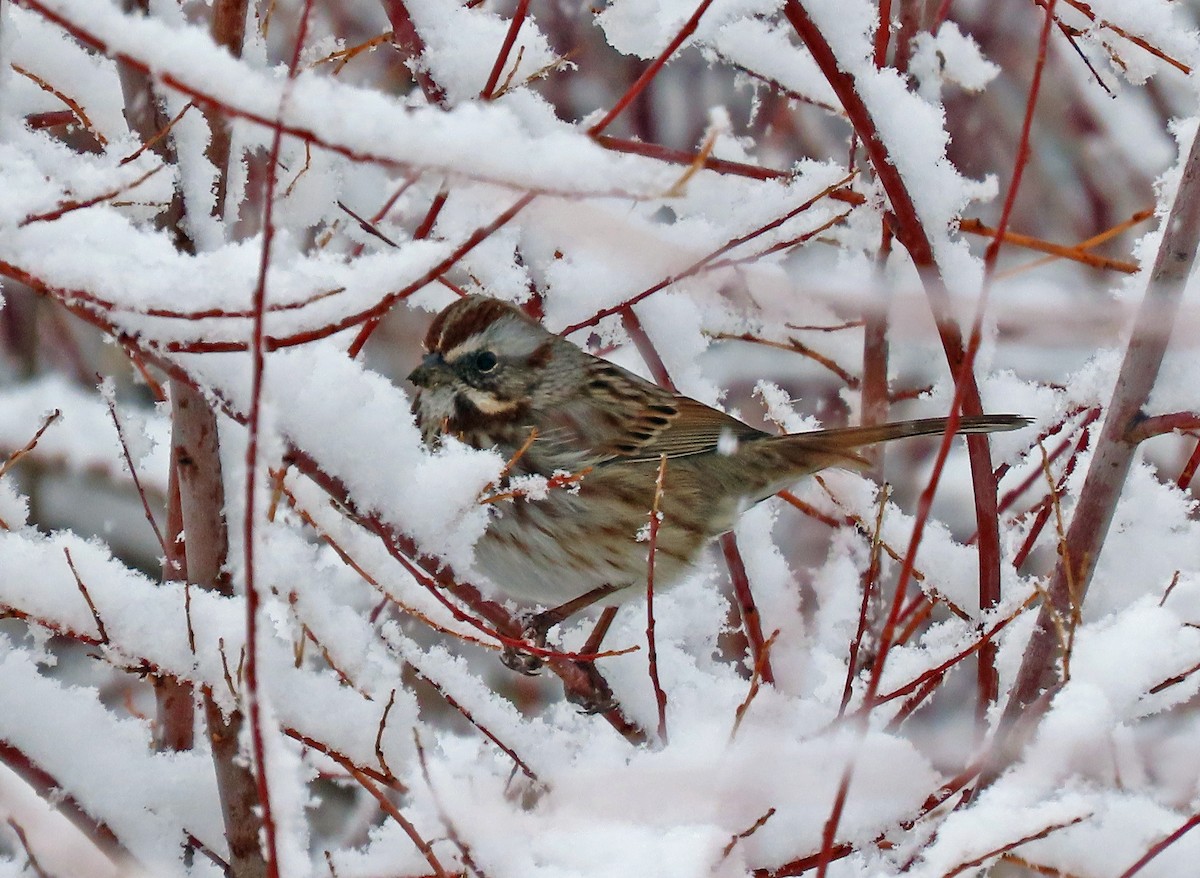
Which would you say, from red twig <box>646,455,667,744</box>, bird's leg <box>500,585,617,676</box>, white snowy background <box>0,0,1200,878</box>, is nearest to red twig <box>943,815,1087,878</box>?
white snowy background <box>0,0,1200,878</box>

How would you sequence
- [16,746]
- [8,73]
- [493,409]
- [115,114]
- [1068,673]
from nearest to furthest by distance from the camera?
[8,73] < [1068,673] < [16,746] < [115,114] < [493,409]

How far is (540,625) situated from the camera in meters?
3.73

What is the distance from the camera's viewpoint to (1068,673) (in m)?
2.36

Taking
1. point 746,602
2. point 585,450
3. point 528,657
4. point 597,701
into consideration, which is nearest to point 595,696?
point 597,701

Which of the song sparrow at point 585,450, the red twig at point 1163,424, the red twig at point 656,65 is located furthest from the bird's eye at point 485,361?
the red twig at point 1163,424

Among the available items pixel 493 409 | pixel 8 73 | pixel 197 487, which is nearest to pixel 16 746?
pixel 197 487

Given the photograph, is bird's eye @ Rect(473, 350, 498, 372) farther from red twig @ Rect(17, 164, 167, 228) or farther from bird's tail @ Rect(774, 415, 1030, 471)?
red twig @ Rect(17, 164, 167, 228)

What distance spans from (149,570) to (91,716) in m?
5.44

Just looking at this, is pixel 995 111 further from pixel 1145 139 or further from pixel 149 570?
pixel 149 570

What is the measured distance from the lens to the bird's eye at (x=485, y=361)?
12.9ft

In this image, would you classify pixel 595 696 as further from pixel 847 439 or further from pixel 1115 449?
pixel 1115 449

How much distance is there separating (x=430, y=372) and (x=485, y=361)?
182 millimetres

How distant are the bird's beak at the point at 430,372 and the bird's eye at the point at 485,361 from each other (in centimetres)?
11

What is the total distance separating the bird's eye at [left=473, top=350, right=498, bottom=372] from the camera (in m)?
3.92
